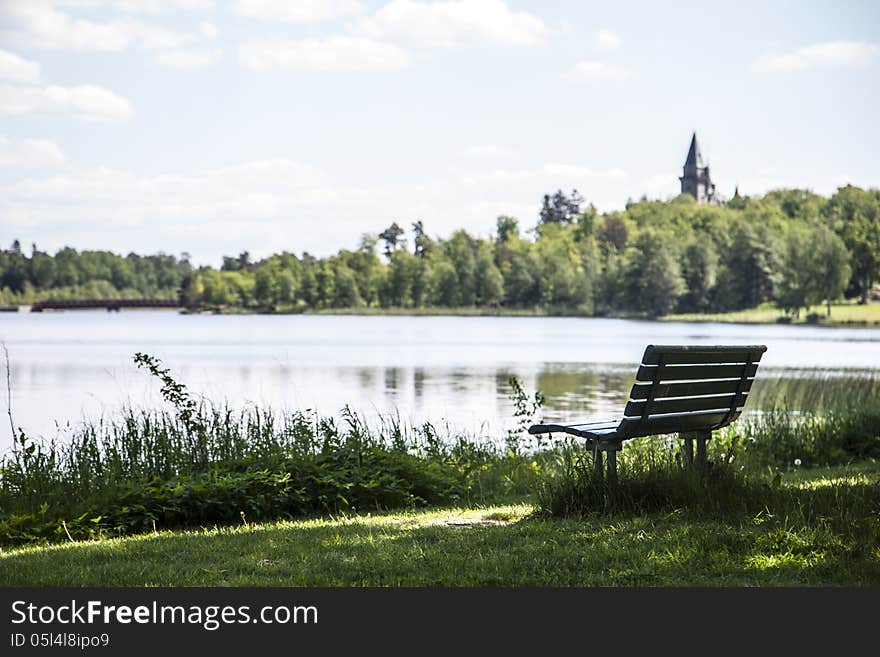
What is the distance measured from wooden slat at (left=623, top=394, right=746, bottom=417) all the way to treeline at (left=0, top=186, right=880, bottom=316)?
74.3 m

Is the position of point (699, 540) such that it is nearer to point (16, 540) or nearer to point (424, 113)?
point (16, 540)

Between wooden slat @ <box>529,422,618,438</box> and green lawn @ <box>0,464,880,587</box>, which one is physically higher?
wooden slat @ <box>529,422,618,438</box>

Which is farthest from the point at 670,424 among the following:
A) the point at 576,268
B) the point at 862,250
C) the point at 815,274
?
the point at 576,268

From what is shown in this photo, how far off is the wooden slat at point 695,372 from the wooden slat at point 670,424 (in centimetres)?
23

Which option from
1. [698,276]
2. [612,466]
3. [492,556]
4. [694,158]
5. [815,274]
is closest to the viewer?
[492,556]

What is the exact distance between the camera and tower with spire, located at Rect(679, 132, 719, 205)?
17325 cm

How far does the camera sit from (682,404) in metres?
6.32

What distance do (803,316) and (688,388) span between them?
257 ft

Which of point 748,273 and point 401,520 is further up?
point 748,273

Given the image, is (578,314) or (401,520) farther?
(578,314)

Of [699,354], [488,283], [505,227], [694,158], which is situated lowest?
[699,354]

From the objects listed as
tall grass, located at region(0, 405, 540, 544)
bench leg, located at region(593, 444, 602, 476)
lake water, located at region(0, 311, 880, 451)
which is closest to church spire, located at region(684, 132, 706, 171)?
lake water, located at region(0, 311, 880, 451)

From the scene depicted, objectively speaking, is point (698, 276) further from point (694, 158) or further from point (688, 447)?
point (688, 447)

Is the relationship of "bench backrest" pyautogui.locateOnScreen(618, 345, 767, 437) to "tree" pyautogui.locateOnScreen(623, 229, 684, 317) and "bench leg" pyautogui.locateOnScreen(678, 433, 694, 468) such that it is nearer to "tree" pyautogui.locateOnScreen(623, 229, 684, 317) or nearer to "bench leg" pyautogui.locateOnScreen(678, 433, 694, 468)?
"bench leg" pyautogui.locateOnScreen(678, 433, 694, 468)
